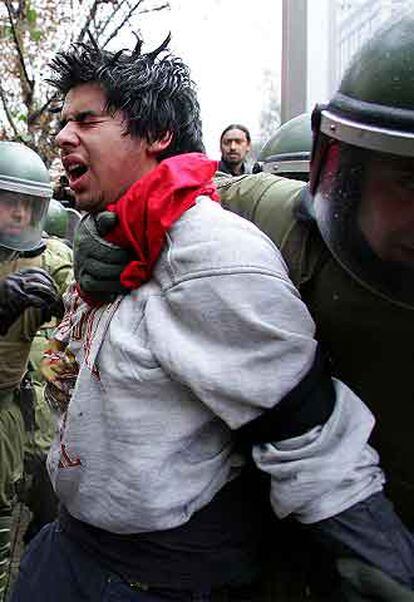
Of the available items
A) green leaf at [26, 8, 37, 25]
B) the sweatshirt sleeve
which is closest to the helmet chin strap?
the sweatshirt sleeve

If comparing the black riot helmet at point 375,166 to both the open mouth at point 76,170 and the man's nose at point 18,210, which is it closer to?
the open mouth at point 76,170

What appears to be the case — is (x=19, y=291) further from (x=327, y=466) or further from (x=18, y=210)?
(x=327, y=466)

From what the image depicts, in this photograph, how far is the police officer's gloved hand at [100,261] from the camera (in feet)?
5.57


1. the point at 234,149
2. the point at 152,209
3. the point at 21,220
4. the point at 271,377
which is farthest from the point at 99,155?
the point at 234,149

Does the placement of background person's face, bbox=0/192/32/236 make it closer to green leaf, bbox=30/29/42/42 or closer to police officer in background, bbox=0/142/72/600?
police officer in background, bbox=0/142/72/600

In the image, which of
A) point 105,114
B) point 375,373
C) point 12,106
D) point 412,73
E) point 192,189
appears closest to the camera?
point 412,73

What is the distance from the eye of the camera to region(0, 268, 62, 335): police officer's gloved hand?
3195 mm

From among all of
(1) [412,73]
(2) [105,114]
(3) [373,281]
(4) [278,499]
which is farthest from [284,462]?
(2) [105,114]

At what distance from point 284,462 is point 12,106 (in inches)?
594

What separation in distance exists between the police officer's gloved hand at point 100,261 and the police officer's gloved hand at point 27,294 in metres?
1.46

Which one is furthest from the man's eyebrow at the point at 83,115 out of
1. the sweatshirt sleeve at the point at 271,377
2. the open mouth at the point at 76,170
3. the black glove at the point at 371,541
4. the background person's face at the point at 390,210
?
the black glove at the point at 371,541

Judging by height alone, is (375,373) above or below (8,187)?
above

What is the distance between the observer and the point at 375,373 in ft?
5.04

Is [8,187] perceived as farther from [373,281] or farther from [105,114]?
[373,281]
